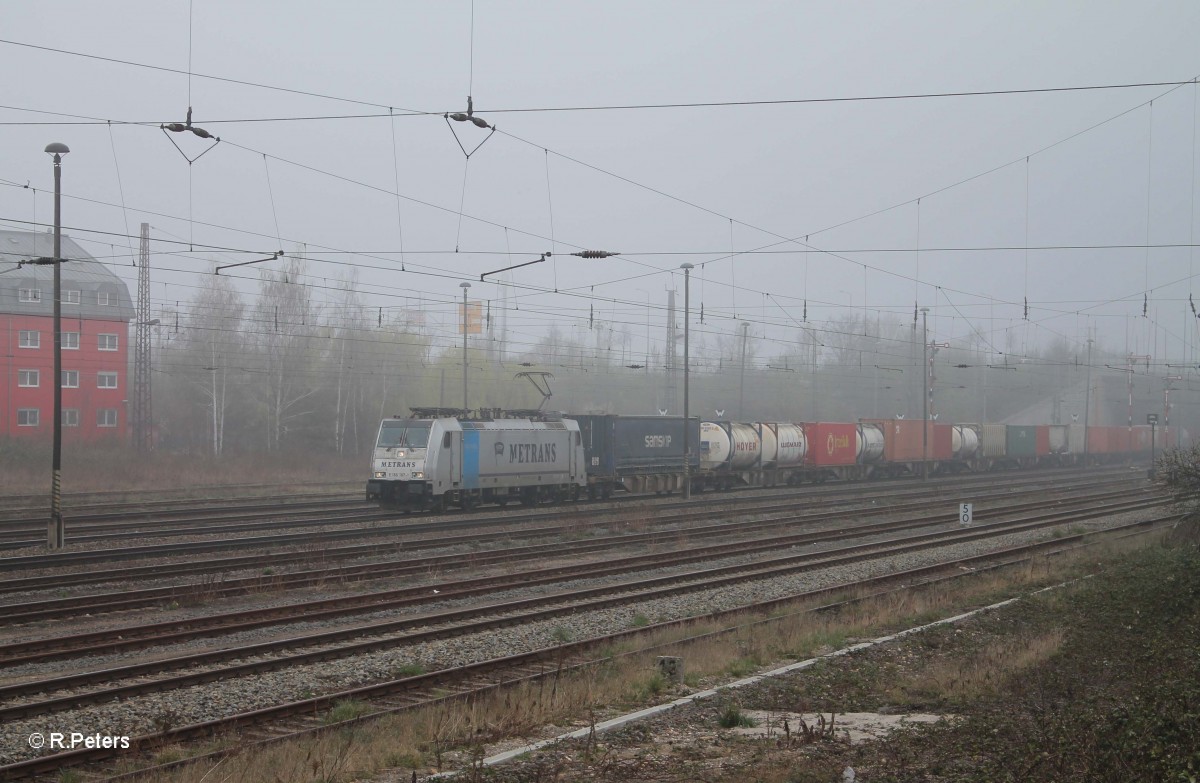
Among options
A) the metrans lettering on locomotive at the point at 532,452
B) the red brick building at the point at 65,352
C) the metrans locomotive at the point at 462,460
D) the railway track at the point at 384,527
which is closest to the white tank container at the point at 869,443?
the railway track at the point at 384,527

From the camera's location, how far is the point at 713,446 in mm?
41219

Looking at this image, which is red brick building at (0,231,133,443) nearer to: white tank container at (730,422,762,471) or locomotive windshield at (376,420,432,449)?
locomotive windshield at (376,420,432,449)

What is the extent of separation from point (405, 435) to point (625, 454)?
10.5m

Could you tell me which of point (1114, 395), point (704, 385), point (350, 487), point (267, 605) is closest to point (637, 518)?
point (267, 605)

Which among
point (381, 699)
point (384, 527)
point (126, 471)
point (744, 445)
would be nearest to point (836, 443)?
point (744, 445)

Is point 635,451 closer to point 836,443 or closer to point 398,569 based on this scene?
point 836,443

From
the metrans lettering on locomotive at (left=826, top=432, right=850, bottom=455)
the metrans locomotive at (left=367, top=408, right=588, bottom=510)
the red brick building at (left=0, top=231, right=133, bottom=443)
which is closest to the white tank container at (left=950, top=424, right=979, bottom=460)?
the metrans lettering on locomotive at (left=826, top=432, right=850, bottom=455)

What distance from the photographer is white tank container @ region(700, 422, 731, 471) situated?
4100cm

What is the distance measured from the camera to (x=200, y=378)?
182ft

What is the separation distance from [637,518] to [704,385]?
4725 cm

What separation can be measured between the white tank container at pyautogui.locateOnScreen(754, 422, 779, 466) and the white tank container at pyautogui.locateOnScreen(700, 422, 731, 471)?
3005mm

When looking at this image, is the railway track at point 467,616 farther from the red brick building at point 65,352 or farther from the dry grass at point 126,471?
the red brick building at point 65,352

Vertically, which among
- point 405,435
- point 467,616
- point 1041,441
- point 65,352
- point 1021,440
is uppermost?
point 65,352

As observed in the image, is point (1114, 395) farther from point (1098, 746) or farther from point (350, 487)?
point (1098, 746)
